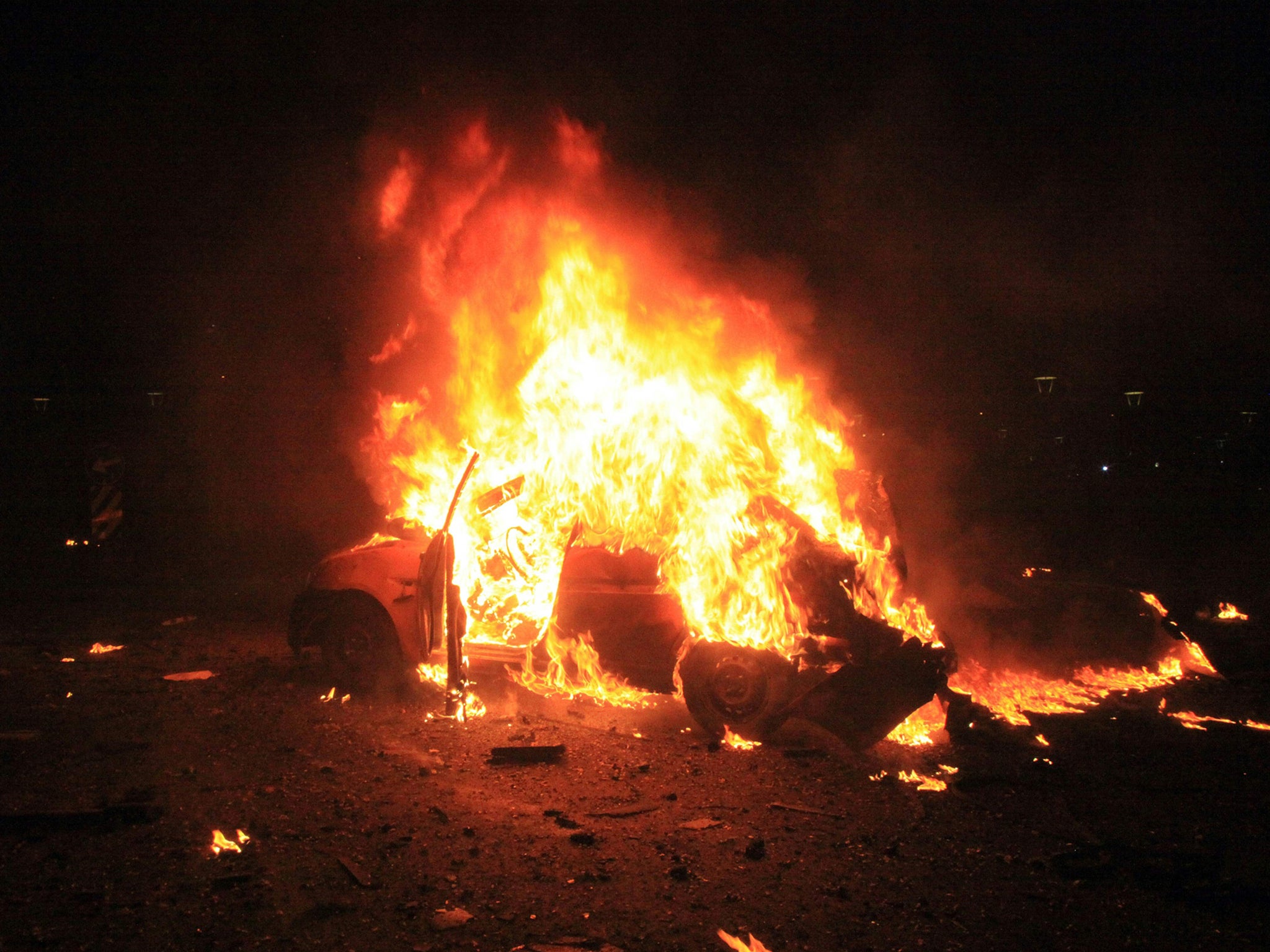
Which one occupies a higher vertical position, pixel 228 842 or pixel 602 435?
pixel 602 435

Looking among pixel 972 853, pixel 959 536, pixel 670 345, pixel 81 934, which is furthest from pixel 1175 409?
pixel 81 934

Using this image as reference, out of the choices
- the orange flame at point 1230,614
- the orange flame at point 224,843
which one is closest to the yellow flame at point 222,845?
the orange flame at point 224,843

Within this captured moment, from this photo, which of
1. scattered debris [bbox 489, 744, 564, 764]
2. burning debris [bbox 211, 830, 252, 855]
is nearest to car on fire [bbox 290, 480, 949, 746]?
scattered debris [bbox 489, 744, 564, 764]

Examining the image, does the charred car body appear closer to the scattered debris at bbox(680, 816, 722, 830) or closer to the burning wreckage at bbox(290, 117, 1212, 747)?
the burning wreckage at bbox(290, 117, 1212, 747)

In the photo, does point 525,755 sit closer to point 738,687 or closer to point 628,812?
point 628,812

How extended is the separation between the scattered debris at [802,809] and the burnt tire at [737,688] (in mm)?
1141

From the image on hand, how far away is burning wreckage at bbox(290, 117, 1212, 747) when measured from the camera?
6.96 meters

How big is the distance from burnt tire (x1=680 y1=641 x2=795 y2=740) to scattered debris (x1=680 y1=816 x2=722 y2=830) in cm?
147

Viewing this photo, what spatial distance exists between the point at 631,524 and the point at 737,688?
6.09ft

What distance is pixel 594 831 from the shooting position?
212 inches

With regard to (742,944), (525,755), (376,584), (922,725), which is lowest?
(742,944)

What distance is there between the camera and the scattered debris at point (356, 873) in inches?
180

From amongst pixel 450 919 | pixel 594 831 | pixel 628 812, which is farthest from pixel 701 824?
pixel 450 919

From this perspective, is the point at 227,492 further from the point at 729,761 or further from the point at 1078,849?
the point at 1078,849
